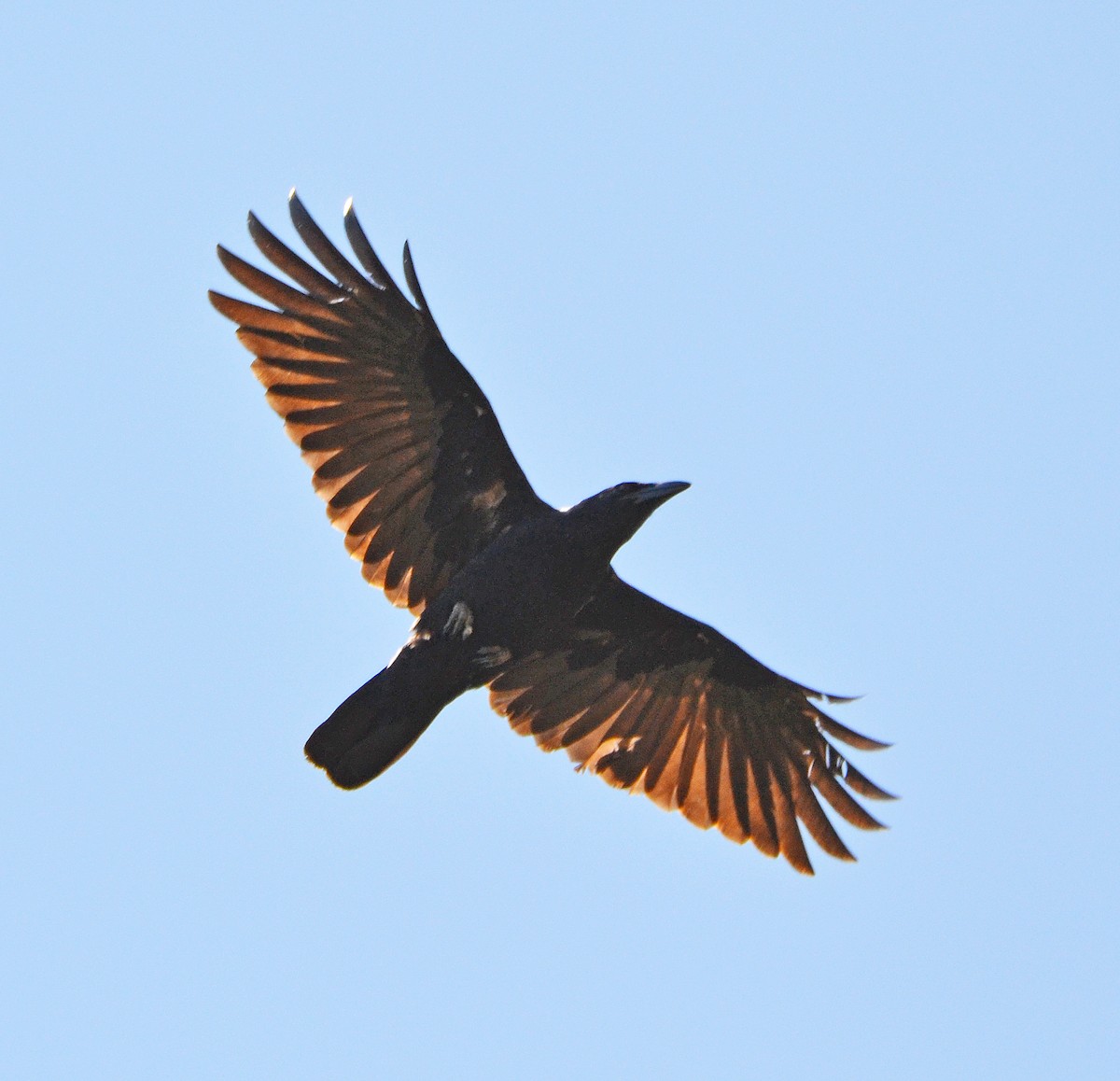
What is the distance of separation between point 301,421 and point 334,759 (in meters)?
2.13

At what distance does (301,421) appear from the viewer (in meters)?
11.7

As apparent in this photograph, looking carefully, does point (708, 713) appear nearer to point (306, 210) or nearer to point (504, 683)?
point (504, 683)

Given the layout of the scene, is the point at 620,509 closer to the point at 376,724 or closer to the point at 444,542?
the point at 444,542

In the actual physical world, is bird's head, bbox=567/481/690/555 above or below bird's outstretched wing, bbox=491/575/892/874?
above

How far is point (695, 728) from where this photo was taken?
13.0 meters

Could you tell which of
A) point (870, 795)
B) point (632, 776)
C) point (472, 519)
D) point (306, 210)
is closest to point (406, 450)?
point (472, 519)

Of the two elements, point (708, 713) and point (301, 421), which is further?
point (708, 713)

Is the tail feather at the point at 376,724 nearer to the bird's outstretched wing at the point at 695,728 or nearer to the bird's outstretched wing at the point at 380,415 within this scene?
the bird's outstretched wing at the point at 380,415

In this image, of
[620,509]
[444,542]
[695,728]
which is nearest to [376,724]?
[444,542]

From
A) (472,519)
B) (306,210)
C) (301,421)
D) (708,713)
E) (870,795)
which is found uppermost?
(306,210)

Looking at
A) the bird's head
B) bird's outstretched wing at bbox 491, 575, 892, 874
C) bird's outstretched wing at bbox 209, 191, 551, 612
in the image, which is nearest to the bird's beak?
the bird's head

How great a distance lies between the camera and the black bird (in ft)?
37.3

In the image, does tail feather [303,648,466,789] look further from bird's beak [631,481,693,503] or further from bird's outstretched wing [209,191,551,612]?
bird's beak [631,481,693,503]

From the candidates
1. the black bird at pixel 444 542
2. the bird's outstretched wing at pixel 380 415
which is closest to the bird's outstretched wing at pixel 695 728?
the black bird at pixel 444 542
